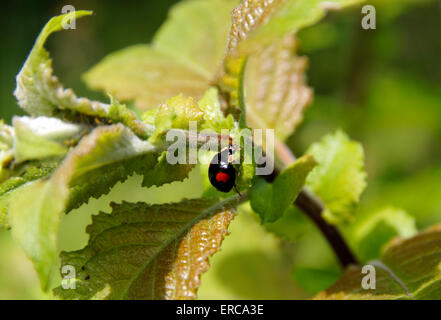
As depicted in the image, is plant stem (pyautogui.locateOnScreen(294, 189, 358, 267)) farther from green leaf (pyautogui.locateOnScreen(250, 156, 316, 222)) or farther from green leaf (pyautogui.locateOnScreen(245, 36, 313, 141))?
green leaf (pyautogui.locateOnScreen(245, 36, 313, 141))

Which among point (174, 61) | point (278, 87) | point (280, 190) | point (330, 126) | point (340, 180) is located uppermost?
point (330, 126)

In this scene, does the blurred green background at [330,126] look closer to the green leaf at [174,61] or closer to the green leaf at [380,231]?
the green leaf at [380,231]

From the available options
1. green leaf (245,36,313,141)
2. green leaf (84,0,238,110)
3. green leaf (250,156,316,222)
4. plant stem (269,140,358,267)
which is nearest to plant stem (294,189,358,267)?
plant stem (269,140,358,267)

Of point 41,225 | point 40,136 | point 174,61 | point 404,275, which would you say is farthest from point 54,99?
point 174,61

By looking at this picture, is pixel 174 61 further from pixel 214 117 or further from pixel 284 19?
pixel 284 19

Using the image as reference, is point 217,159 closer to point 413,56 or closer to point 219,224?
point 219,224

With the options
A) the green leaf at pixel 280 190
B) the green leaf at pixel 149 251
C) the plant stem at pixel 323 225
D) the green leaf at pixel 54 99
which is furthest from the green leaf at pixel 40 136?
the plant stem at pixel 323 225
